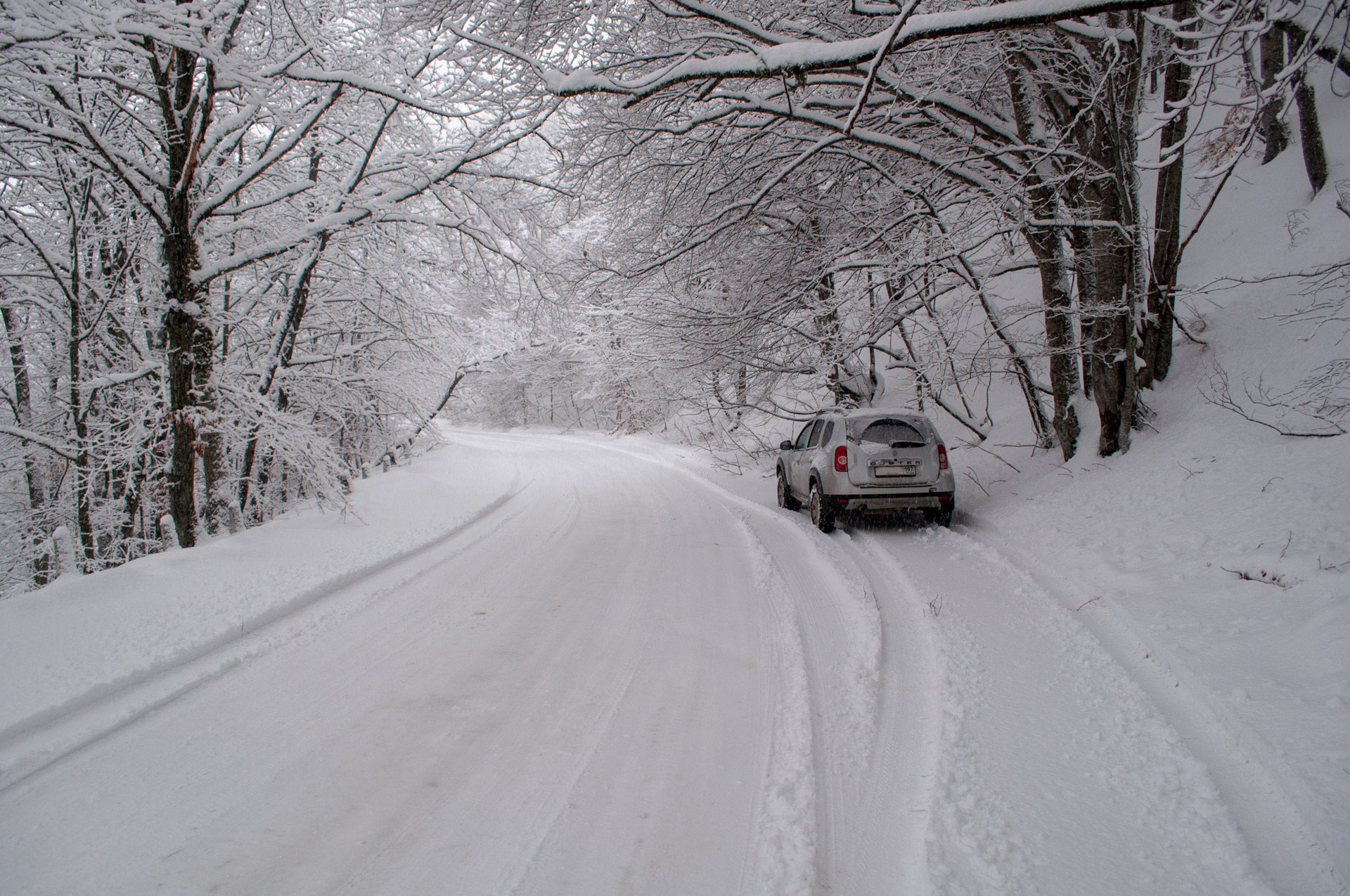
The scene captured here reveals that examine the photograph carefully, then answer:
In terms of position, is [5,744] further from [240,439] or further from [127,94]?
[127,94]

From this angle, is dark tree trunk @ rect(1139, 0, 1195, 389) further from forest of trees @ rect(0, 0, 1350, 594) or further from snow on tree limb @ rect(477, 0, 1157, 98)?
snow on tree limb @ rect(477, 0, 1157, 98)

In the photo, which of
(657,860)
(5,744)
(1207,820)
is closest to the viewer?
(657,860)

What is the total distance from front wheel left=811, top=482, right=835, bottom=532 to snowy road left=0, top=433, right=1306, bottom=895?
3.00 m

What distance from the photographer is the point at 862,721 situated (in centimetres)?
318

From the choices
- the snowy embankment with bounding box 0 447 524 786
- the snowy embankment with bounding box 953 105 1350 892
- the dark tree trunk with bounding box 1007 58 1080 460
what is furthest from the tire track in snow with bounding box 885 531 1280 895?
the dark tree trunk with bounding box 1007 58 1080 460

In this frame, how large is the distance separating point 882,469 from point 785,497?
2.68m

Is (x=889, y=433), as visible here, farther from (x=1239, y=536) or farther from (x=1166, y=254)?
(x=1166, y=254)

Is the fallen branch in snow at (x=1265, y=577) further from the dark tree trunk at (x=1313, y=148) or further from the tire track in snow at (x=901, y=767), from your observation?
the dark tree trunk at (x=1313, y=148)

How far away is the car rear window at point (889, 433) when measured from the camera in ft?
25.4

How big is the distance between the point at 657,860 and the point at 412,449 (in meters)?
22.4

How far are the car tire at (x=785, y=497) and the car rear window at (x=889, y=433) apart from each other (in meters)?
2.22

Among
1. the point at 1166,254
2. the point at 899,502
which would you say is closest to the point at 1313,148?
the point at 1166,254

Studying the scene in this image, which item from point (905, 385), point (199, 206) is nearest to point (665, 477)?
point (905, 385)

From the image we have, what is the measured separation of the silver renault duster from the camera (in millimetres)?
7602
